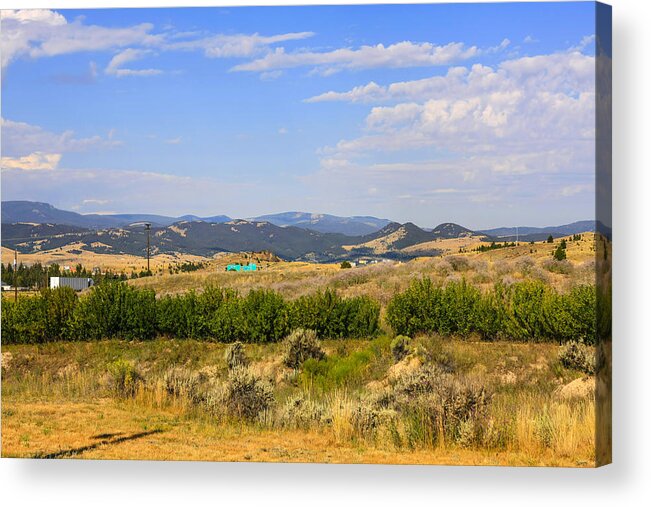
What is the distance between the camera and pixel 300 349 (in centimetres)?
1096

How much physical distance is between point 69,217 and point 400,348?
5.04 metres

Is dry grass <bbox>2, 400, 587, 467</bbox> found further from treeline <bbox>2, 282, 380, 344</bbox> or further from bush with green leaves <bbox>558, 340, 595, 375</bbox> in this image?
treeline <bbox>2, 282, 380, 344</bbox>

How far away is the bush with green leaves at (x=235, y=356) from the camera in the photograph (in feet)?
34.6

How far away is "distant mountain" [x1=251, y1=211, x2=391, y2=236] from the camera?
10938 millimetres

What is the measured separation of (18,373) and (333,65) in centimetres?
607

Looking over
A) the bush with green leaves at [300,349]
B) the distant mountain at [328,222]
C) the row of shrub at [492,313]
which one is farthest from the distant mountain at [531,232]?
the bush with green leaves at [300,349]

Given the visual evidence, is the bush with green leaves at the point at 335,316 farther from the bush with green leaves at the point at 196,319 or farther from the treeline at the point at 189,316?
the bush with green leaves at the point at 196,319

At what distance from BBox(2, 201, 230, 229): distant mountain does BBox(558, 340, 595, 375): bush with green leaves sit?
5.15 m

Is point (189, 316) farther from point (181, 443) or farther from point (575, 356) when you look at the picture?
point (575, 356)

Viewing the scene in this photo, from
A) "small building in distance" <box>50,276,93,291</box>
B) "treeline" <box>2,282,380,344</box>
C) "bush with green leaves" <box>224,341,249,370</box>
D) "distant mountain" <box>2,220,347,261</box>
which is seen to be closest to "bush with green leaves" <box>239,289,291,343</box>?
"treeline" <box>2,282,380,344</box>

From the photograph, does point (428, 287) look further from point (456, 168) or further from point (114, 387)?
point (114, 387)

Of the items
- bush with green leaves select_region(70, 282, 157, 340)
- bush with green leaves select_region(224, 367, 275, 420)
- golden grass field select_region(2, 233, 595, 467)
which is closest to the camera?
golden grass field select_region(2, 233, 595, 467)

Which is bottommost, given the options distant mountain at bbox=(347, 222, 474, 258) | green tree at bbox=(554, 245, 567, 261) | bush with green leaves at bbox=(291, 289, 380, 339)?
bush with green leaves at bbox=(291, 289, 380, 339)

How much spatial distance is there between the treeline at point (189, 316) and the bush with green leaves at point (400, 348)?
994mm
